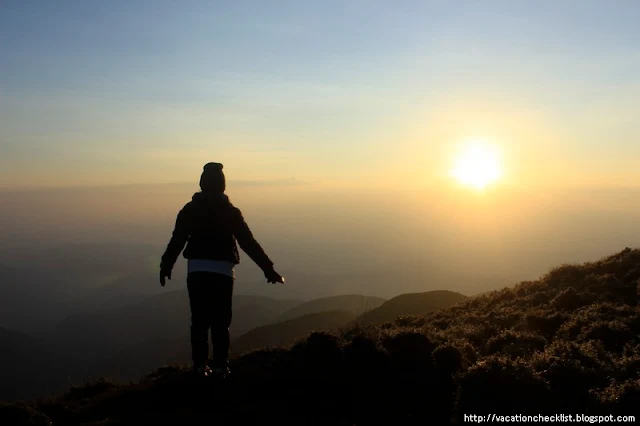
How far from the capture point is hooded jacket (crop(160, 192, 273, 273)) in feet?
25.2

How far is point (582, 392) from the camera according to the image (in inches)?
231

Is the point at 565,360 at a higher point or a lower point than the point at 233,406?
higher

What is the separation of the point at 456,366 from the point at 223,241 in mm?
3975

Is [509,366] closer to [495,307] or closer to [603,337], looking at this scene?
[603,337]

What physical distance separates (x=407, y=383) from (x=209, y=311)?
3162 millimetres

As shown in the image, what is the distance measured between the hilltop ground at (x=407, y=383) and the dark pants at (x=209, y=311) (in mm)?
444

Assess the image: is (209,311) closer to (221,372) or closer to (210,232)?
(221,372)

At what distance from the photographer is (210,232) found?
7695mm

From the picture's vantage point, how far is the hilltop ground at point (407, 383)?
5.79 meters

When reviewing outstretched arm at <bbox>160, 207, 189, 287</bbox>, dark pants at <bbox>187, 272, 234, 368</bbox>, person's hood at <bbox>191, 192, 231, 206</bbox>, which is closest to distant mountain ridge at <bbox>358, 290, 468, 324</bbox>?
dark pants at <bbox>187, 272, 234, 368</bbox>

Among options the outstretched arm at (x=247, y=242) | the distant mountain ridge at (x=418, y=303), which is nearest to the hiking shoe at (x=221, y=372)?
the outstretched arm at (x=247, y=242)

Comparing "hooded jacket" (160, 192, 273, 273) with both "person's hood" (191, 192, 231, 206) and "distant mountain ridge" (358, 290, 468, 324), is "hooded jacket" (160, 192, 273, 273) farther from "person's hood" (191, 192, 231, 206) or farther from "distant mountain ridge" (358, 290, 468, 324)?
"distant mountain ridge" (358, 290, 468, 324)

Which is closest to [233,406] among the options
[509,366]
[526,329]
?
[509,366]

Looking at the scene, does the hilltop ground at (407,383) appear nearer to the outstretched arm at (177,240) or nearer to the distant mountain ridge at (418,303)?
the outstretched arm at (177,240)
